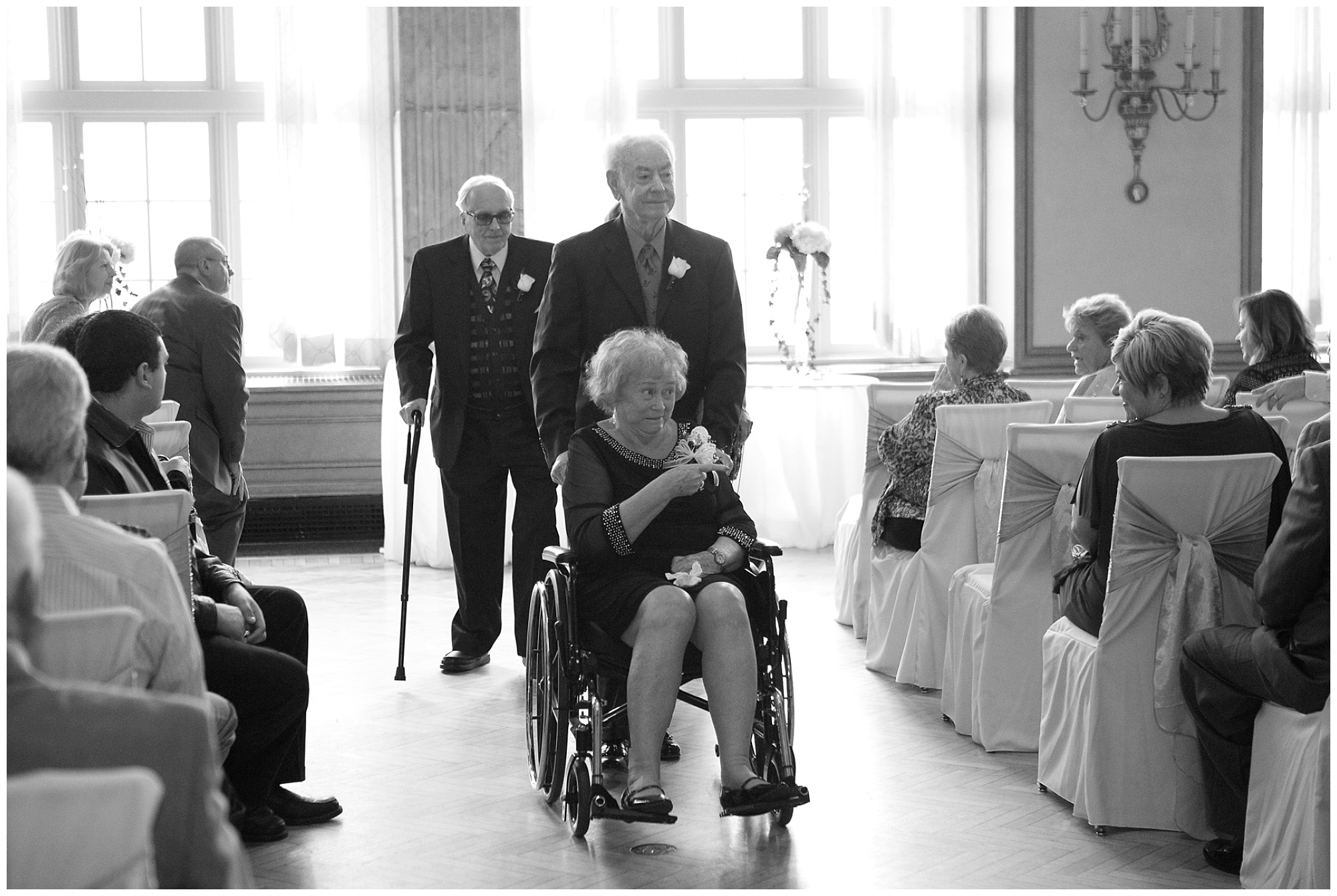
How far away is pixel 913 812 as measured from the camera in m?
3.46

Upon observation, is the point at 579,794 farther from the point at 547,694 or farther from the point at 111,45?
the point at 111,45

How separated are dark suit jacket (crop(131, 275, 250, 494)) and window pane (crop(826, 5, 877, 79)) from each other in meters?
5.02

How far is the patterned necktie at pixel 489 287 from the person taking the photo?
493cm

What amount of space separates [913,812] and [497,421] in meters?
2.09

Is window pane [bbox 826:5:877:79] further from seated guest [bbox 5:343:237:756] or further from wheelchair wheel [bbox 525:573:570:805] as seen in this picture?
seated guest [bbox 5:343:237:756]

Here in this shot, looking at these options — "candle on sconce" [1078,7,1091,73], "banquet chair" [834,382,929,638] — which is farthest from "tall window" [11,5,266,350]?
"candle on sconce" [1078,7,1091,73]

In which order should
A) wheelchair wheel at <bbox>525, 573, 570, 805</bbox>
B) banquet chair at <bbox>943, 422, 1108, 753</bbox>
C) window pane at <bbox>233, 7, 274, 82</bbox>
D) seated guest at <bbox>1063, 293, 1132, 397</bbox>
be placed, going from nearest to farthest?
wheelchair wheel at <bbox>525, 573, 570, 805</bbox>, banquet chair at <bbox>943, 422, 1108, 753</bbox>, seated guest at <bbox>1063, 293, 1132, 397</bbox>, window pane at <bbox>233, 7, 274, 82</bbox>

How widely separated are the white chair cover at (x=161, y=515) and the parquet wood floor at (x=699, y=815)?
0.75 meters

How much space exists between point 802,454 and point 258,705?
15.8 feet

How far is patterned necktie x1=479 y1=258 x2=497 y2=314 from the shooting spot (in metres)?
4.93

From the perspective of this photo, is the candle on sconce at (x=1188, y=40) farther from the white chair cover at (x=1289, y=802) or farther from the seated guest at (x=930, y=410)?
the white chair cover at (x=1289, y=802)

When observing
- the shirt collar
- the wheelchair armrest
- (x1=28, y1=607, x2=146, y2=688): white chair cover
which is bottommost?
the wheelchair armrest

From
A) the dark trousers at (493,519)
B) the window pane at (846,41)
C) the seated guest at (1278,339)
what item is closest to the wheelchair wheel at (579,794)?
the dark trousers at (493,519)

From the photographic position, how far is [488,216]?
16.1ft
